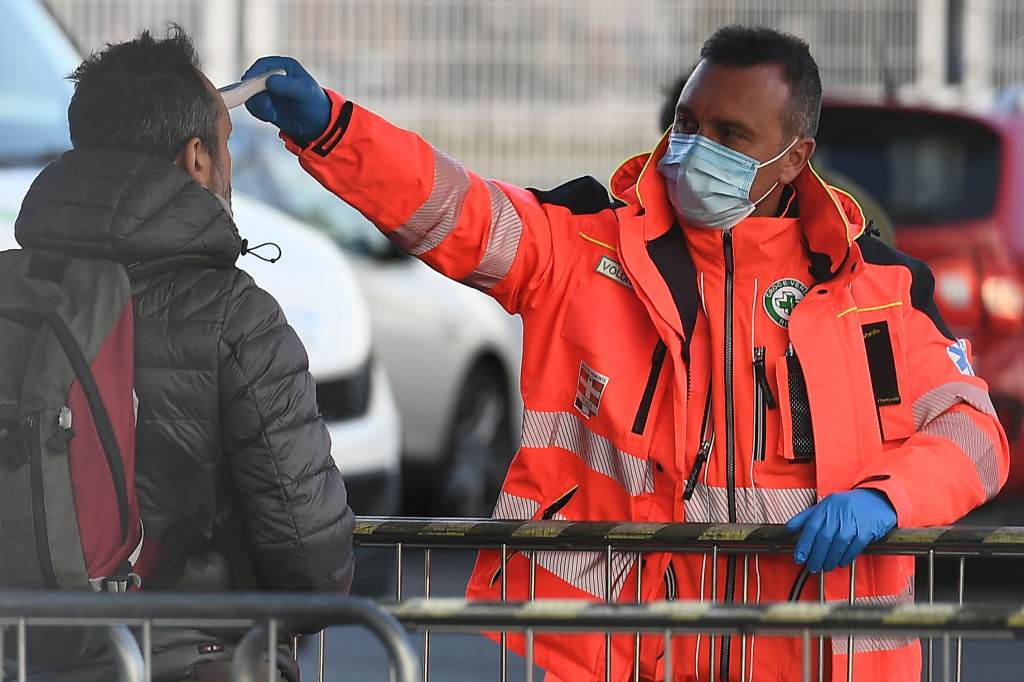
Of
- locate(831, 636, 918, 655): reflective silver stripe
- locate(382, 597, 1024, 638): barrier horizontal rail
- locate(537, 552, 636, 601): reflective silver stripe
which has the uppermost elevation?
locate(382, 597, 1024, 638): barrier horizontal rail

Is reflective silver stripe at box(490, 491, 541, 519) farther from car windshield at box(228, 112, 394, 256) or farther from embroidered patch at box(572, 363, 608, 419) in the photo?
car windshield at box(228, 112, 394, 256)

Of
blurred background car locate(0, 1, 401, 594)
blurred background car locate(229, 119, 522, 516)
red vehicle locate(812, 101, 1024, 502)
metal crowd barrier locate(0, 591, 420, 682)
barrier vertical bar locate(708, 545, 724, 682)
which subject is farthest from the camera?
blurred background car locate(229, 119, 522, 516)

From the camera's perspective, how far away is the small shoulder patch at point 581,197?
12.3 feet

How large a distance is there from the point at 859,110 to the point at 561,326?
441 cm

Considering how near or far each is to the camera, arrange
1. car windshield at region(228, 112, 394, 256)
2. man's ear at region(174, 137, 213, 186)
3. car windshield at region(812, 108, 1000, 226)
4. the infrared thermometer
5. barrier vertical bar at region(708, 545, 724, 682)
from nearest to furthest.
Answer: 1. man's ear at region(174, 137, 213, 186)
2. the infrared thermometer
3. barrier vertical bar at region(708, 545, 724, 682)
4. car windshield at region(812, 108, 1000, 226)
5. car windshield at region(228, 112, 394, 256)

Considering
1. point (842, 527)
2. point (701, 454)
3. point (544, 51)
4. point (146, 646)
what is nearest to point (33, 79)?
point (701, 454)

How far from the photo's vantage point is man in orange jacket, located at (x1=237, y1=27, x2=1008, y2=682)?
11.3 ft

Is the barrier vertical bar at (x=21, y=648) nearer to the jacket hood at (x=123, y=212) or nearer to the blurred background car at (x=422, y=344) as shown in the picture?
the jacket hood at (x=123, y=212)

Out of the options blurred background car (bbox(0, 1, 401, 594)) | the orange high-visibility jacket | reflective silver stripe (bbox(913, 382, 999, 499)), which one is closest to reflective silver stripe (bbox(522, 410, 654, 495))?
the orange high-visibility jacket

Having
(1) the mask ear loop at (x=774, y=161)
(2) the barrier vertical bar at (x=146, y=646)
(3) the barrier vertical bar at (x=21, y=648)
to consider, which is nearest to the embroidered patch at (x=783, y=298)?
(1) the mask ear loop at (x=774, y=161)

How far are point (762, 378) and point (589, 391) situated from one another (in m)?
0.35

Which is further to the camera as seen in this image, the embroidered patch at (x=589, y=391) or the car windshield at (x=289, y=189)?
the car windshield at (x=289, y=189)

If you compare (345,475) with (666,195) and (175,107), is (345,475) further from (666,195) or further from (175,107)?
(175,107)

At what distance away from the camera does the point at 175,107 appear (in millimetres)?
2922
